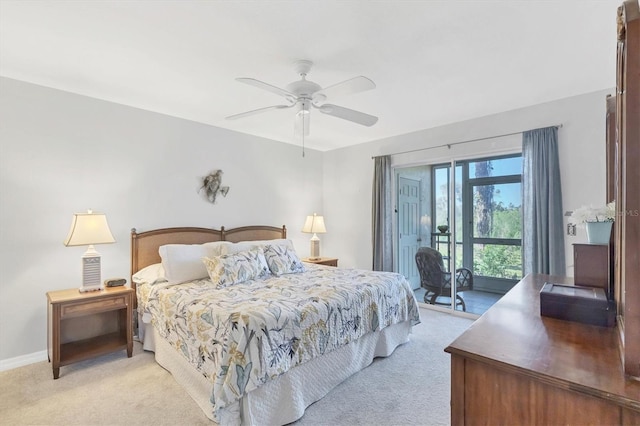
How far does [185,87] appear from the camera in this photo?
9.78 ft

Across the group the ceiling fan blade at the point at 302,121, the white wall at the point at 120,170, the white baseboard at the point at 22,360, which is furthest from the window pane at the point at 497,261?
the white baseboard at the point at 22,360

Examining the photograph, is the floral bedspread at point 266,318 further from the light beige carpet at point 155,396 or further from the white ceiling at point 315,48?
the white ceiling at point 315,48

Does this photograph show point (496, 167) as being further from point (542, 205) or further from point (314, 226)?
point (314, 226)

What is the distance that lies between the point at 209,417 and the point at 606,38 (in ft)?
12.4

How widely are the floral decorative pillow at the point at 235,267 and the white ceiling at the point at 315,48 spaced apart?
5.45ft

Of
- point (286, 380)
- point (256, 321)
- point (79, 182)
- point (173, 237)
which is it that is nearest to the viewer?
point (256, 321)

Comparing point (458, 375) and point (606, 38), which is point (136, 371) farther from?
point (606, 38)

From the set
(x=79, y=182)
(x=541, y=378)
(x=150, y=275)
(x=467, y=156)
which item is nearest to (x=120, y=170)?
(x=79, y=182)

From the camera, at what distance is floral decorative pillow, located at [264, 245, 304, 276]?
3492mm

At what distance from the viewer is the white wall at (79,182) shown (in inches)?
109

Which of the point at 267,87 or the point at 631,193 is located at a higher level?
the point at 267,87

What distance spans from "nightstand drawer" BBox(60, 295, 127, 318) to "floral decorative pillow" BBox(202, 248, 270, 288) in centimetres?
82

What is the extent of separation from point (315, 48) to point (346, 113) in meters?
0.58

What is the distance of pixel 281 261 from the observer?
11.7 feet
